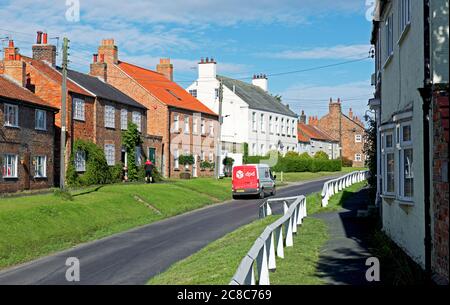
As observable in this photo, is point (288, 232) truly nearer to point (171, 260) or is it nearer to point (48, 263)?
point (171, 260)

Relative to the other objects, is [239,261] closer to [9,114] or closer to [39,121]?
[9,114]

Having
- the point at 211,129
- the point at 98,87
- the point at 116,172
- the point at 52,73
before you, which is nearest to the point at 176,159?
the point at 211,129

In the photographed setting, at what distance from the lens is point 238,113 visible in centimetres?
6575

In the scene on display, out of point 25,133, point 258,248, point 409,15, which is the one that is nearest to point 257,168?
point 25,133

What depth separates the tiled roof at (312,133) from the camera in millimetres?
89688

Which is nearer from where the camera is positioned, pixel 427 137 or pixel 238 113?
pixel 427 137

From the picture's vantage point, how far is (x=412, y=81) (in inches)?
488

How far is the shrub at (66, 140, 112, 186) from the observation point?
3810cm

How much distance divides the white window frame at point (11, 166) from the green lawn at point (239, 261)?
16831 mm

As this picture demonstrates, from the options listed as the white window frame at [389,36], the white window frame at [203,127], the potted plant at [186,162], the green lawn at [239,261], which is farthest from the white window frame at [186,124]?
the white window frame at [389,36]

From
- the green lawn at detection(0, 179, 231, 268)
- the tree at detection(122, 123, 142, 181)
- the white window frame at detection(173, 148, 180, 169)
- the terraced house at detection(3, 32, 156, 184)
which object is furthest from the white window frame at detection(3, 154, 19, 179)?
the white window frame at detection(173, 148, 180, 169)

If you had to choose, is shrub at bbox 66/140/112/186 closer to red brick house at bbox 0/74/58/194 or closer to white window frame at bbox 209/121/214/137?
red brick house at bbox 0/74/58/194

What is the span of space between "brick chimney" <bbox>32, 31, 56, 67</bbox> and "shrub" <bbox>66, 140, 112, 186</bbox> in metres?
7.73

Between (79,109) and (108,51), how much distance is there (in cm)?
1446
